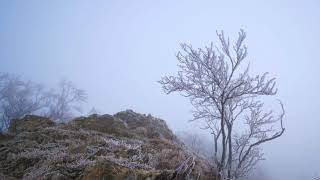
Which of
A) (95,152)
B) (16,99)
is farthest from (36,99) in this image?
(95,152)

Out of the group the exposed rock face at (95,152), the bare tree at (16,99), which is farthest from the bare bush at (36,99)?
the exposed rock face at (95,152)

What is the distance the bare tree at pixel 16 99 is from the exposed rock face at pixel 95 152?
1014 inches

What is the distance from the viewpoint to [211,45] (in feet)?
38.4

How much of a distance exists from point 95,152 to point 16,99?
128 feet

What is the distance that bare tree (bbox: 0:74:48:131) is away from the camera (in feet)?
127

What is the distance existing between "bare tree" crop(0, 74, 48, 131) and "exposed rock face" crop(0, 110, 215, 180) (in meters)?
25.8

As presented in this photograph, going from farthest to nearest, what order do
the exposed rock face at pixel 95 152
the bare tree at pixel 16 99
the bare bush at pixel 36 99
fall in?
1. the bare bush at pixel 36 99
2. the bare tree at pixel 16 99
3. the exposed rock face at pixel 95 152

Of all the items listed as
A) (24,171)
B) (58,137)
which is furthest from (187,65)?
(24,171)

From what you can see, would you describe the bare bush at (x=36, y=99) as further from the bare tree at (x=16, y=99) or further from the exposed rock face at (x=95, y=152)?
the exposed rock face at (x=95, y=152)

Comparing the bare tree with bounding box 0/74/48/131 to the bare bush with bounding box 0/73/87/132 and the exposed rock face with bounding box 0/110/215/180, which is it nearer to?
the bare bush with bounding box 0/73/87/132

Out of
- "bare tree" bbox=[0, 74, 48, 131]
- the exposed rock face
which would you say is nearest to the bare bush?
"bare tree" bbox=[0, 74, 48, 131]

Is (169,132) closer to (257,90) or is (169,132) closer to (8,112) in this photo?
(257,90)

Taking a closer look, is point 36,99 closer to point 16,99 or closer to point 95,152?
point 16,99

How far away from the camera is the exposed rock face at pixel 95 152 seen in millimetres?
6482
